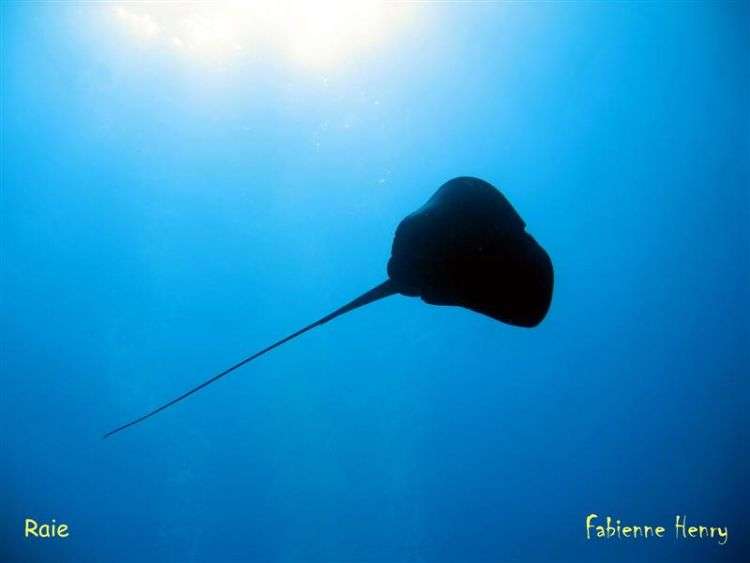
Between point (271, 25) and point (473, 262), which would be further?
point (271, 25)

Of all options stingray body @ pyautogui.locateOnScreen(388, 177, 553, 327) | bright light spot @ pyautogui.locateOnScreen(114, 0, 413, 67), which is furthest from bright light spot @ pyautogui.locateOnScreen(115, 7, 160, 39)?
stingray body @ pyautogui.locateOnScreen(388, 177, 553, 327)

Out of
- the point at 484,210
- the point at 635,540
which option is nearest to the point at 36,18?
the point at 484,210

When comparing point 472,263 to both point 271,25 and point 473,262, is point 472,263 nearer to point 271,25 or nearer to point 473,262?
point 473,262

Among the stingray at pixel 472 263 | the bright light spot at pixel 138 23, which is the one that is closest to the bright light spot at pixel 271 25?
the bright light spot at pixel 138 23

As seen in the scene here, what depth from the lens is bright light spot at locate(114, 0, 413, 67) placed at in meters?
3.26

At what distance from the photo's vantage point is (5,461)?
296 centimetres

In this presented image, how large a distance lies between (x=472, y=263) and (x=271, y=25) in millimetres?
2641

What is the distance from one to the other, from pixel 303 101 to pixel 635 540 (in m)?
4.12

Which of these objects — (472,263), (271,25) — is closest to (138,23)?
(271,25)

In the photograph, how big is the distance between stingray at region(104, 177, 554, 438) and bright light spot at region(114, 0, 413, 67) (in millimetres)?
2039

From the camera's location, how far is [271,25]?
11.0 feet

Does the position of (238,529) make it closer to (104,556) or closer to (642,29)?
(104,556)

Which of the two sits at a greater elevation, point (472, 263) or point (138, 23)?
point (138, 23)

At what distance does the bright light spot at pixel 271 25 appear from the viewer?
3264mm
